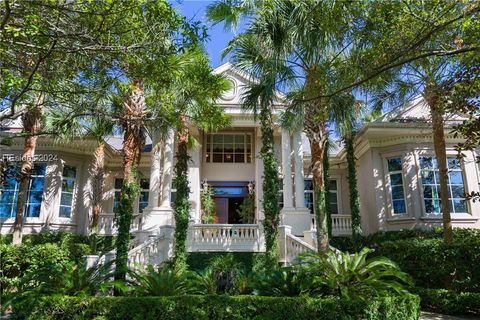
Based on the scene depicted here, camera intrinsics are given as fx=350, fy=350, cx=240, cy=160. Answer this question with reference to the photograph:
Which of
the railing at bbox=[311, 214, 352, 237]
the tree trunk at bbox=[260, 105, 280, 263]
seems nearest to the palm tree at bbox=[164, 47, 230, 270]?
the tree trunk at bbox=[260, 105, 280, 263]

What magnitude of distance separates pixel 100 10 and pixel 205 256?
914 centimetres

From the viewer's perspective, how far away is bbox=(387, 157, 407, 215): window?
616 inches

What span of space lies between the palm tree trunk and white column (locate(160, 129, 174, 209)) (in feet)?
8.38

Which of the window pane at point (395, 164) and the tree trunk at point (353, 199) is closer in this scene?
the tree trunk at point (353, 199)

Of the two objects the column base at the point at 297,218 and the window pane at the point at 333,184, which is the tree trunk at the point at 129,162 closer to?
the column base at the point at 297,218

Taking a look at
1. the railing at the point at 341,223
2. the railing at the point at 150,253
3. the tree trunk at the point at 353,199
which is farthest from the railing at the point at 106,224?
the tree trunk at the point at 353,199

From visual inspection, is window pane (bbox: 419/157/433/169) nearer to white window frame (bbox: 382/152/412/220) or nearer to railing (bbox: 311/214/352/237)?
white window frame (bbox: 382/152/412/220)

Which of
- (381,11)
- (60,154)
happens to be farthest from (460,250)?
(60,154)

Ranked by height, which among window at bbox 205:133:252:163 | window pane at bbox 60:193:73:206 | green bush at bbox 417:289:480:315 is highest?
window at bbox 205:133:252:163

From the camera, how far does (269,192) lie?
10898 mm

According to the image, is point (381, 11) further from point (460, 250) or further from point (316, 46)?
point (460, 250)

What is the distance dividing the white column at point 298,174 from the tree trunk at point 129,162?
7075mm

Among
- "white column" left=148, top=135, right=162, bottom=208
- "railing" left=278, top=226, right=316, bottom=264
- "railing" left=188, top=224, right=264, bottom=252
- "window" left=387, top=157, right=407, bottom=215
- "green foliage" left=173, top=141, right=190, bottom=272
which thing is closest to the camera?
"green foliage" left=173, top=141, right=190, bottom=272

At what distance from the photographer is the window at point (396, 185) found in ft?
51.3
